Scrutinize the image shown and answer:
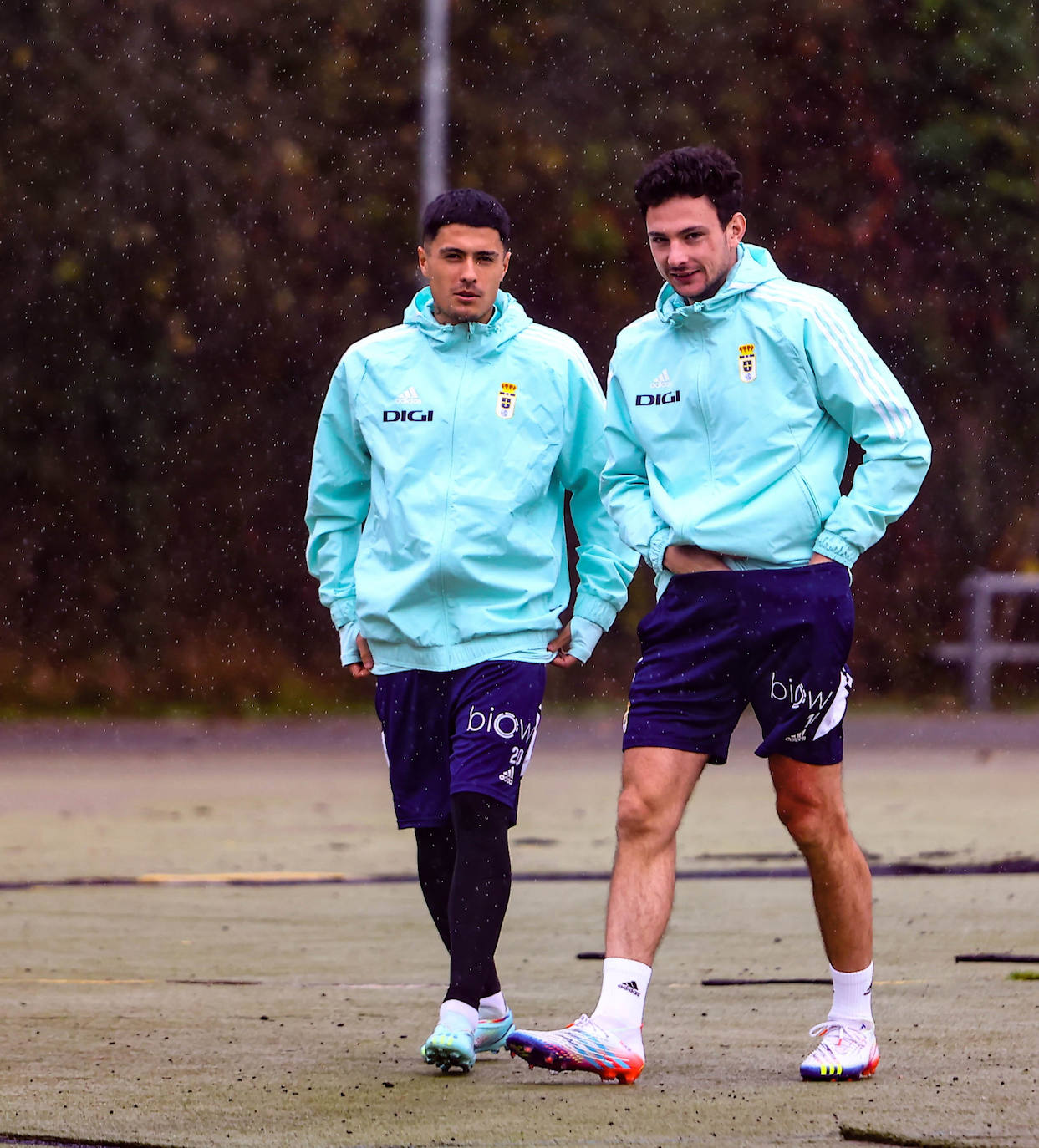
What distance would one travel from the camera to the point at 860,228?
69.1 feet

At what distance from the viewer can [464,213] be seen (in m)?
5.48

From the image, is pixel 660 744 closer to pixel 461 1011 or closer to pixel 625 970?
pixel 625 970

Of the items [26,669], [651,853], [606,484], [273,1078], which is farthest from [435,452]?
[26,669]

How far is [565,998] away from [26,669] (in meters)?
13.6

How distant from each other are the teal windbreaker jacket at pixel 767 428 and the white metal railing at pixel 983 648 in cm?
1442

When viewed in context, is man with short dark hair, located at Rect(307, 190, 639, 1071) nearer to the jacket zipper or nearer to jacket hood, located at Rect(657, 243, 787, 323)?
the jacket zipper

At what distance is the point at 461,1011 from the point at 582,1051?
16.1 inches

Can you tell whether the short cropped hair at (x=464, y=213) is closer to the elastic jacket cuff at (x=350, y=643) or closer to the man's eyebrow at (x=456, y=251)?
the man's eyebrow at (x=456, y=251)

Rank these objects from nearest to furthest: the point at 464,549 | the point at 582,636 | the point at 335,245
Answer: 1. the point at 464,549
2. the point at 582,636
3. the point at 335,245

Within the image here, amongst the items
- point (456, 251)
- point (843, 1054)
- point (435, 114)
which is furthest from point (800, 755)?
point (435, 114)

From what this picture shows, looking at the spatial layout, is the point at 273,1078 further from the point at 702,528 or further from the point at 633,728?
the point at 702,528

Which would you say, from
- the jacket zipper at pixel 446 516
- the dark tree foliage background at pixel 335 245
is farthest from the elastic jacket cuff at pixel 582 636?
the dark tree foliage background at pixel 335 245

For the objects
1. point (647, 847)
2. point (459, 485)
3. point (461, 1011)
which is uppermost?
point (459, 485)

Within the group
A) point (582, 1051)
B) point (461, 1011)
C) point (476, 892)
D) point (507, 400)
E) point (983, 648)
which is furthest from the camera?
point (983, 648)
